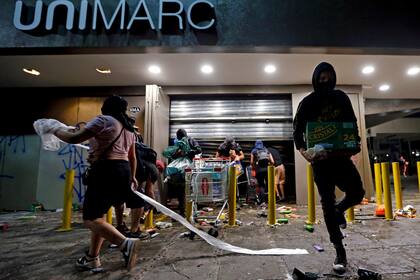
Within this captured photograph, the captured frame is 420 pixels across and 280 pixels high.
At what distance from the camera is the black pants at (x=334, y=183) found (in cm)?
219

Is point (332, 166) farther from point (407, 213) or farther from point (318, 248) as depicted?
point (407, 213)

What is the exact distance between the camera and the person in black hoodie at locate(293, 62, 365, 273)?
219 cm

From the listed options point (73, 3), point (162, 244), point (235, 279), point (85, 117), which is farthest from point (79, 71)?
point (235, 279)

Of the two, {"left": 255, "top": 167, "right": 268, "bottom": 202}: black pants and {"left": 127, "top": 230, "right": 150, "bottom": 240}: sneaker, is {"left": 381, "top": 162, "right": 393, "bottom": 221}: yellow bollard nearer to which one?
{"left": 255, "top": 167, "right": 268, "bottom": 202}: black pants

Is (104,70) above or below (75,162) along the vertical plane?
above

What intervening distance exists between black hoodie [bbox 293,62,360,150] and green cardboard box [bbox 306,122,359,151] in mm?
81

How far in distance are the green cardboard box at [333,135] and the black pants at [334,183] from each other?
0.16 meters

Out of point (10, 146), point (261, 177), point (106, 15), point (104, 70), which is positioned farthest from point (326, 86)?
point (10, 146)

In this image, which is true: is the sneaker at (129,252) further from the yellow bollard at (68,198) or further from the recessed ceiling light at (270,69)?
the recessed ceiling light at (270,69)

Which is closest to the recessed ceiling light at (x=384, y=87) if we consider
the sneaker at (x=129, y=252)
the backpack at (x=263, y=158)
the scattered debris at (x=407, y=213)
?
the scattered debris at (x=407, y=213)

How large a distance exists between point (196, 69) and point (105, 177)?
438 centimetres

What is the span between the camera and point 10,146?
6699mm

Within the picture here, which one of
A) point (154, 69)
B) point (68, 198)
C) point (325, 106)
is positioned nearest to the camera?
point (325, 106)

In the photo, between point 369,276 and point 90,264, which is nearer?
point 369,276
